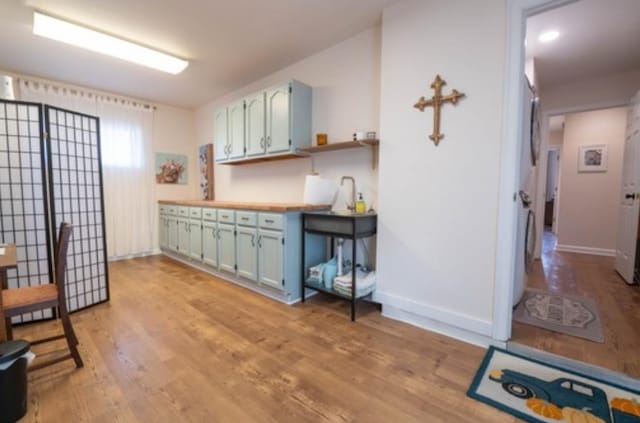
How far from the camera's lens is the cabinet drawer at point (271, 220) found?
281 cm

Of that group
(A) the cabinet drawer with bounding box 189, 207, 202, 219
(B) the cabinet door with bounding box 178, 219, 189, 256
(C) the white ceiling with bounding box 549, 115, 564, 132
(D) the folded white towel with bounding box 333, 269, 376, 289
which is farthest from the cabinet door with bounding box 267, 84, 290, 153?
(C) the white ceiling with bounding box 549, 115, 564, 132

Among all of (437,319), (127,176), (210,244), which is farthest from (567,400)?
(127,176)

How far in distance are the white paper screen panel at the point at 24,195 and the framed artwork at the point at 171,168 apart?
2633 millimetres

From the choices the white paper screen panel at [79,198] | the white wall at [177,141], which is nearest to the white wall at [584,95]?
the white paper screen panel at [79,198]

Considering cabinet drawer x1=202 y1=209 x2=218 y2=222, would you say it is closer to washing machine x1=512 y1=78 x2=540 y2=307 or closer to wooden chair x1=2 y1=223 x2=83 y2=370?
wooden chair x1=2 y1=223 x2=83 y2=370

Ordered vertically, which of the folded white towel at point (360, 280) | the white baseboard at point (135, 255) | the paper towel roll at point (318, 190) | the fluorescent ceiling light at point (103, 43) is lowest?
the white baseboard at point (135, 255)

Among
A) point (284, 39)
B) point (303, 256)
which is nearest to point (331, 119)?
point (284, 39)

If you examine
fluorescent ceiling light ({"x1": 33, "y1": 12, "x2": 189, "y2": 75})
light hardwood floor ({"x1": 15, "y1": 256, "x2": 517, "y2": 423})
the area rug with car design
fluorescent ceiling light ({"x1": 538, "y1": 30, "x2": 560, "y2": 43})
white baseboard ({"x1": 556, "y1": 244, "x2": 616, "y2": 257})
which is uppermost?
fluorescent ceiling light ({"x1": 538, "y1": 30, "x2": 560, "y2": 43})

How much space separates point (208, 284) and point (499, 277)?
3000 millimetres

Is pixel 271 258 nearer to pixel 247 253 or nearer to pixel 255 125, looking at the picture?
pixel 247 253

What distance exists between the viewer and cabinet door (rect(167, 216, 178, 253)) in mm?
4485

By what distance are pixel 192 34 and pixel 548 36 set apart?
3567 mm

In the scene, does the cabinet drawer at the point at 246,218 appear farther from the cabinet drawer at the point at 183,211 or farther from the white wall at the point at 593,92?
the white wall at the point at 593,92

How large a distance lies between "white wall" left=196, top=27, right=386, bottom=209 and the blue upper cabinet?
0.19 meters
